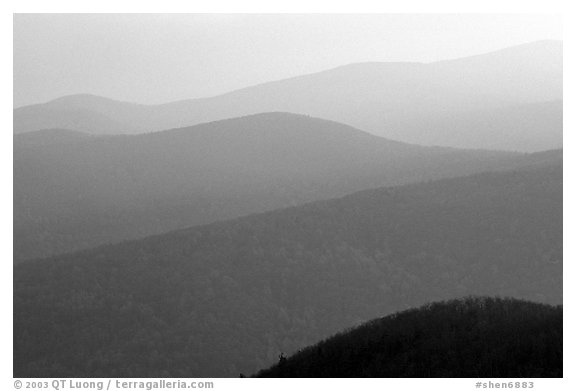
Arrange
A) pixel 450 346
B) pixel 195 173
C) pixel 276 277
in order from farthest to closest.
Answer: pixel 195 173
pixel 276 277
pixel 450 346

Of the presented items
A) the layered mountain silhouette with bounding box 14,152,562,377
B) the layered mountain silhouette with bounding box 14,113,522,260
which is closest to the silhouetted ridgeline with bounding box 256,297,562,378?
the layered mountain silhouette with bounding box 14,152,562,377

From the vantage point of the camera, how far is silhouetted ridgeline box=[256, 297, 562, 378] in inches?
500

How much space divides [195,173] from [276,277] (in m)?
45.5

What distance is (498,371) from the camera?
12.6 m

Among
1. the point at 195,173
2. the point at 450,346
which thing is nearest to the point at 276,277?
the point at 450,346

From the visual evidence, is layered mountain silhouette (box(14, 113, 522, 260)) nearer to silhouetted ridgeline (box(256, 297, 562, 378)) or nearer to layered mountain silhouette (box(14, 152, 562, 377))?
layered mountain silhouette (box(14, 152, 562, 377))

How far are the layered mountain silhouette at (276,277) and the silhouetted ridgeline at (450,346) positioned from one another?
37.9 feet

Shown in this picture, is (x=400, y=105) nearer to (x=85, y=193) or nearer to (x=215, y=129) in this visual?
(x=215, y=129)

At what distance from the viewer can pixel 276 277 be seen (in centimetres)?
3212

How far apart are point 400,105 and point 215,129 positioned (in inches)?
4231

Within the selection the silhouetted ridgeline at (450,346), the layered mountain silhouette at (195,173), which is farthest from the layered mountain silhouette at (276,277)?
the layered mountain silhouette at (195,173)

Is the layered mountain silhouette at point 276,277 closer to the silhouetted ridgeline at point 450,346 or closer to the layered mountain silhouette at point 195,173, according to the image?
the silhouetted ridgeline at point 450,346

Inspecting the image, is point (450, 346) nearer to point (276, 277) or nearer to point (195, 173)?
point (276, 277)

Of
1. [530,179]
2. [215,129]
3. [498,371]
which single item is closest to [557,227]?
[530,179]
